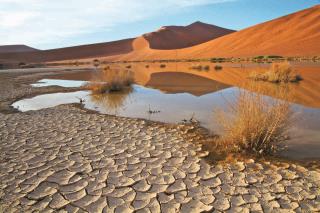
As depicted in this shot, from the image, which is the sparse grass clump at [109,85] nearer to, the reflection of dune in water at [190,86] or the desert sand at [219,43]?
the reflection of dune in water at [190,86]

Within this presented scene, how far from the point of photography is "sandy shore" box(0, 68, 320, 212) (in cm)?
299

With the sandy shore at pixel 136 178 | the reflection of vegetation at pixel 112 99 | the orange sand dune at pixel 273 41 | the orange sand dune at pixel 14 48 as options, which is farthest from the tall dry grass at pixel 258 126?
the orange sand dune at pixel 14 48

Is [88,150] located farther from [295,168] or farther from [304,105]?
[304,105]

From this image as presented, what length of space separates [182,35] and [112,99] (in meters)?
76.1

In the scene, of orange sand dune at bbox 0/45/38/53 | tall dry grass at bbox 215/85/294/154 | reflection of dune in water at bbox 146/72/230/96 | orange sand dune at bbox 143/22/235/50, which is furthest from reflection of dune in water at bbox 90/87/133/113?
orange sand dune at bbox 0/45/38/53

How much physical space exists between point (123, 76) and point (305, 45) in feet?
102

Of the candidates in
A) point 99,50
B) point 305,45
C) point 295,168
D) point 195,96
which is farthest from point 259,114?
point 99,50

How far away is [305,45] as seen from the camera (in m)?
37.1

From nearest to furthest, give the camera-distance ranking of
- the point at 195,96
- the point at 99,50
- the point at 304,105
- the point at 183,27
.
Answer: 1. the point at 304,105
2. the point at 195,96
3. the point at 99,50
4. the point at 183,27

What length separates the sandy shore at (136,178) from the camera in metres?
2.99

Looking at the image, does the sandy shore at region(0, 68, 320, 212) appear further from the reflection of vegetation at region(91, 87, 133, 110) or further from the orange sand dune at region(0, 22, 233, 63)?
the orange sand dune at region(0, 22, 233, 63)

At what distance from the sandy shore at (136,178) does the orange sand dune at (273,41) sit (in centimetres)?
3344

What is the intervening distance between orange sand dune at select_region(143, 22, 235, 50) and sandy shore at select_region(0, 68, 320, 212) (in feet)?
219

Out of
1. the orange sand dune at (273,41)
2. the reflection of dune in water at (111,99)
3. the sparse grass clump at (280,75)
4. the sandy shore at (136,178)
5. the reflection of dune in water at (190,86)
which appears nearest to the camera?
the sandy shore at (136,178)
